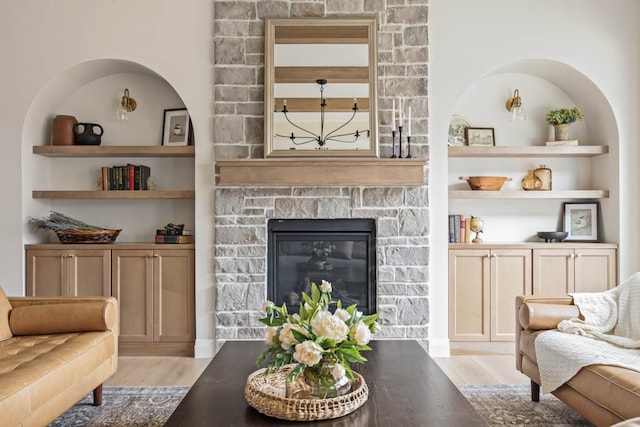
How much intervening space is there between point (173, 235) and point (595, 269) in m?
3.33

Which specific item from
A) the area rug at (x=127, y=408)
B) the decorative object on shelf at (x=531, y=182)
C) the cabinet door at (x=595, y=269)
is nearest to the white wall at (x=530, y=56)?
the cabinet door at (x=595, y=269)

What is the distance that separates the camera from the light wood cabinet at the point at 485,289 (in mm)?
3957

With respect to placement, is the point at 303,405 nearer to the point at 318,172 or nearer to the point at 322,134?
the point at 318,172

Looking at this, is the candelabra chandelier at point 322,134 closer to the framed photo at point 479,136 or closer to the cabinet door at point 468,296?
the framed photo at point 479,136

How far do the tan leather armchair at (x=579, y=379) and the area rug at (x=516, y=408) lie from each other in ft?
0.34

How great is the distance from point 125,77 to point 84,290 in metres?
1.79

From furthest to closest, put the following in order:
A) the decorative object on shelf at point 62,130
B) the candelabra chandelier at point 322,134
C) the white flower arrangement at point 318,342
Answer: the decorative object on shelf at point 62,130 → the candelabra chandelier at point 322,134 → the white flower arrangement at point 318,342

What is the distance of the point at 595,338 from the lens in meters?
2.60

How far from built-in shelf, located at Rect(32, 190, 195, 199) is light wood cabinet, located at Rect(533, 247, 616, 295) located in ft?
9.19

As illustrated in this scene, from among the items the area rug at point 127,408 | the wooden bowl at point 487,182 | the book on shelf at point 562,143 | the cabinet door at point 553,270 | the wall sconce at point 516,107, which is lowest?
the area rug at point 127,408

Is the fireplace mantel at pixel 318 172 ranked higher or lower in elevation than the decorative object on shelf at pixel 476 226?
higher

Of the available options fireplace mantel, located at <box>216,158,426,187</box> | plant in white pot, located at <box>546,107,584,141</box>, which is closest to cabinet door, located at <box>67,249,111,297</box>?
fireplace mantel, located at <box>216,158,426,187</box>

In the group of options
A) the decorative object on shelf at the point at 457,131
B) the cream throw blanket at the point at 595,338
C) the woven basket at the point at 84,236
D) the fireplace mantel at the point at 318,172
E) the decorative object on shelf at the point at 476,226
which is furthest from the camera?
the decorative object on shelf at the point at 457,131

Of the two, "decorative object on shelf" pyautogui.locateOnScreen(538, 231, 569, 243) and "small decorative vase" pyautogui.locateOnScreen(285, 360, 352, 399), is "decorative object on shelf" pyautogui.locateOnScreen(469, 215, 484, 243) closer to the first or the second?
"decorative object on shelf" pyautogui.locateOnScreen(538, 231, 569, 243)
